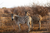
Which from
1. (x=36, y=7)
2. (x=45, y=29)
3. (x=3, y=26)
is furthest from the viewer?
(x=36, y=7)

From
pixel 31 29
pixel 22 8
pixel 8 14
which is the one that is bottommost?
pixel 31 29

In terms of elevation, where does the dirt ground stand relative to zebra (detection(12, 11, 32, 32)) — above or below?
below

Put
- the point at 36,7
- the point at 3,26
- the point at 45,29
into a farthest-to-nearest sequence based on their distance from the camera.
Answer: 1. the point at 36,7
2. the point at 3,26
3. the point at 45,29

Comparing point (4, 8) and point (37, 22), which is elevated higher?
point (4, 8)

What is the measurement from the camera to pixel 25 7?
2.03m

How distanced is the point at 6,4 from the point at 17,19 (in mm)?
731

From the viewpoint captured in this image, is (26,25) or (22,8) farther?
(22,8)

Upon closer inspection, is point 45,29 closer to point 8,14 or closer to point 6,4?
point 8,14

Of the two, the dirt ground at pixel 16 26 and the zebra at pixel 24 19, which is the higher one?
the zebra at pixel 24 19

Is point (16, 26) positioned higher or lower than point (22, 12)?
lower

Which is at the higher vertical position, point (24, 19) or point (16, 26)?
point (24, 19)

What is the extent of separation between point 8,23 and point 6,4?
0.68 m

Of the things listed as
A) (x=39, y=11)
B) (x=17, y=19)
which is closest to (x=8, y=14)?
(x=17, y=19)

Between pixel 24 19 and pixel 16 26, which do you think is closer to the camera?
pixel 24 19
